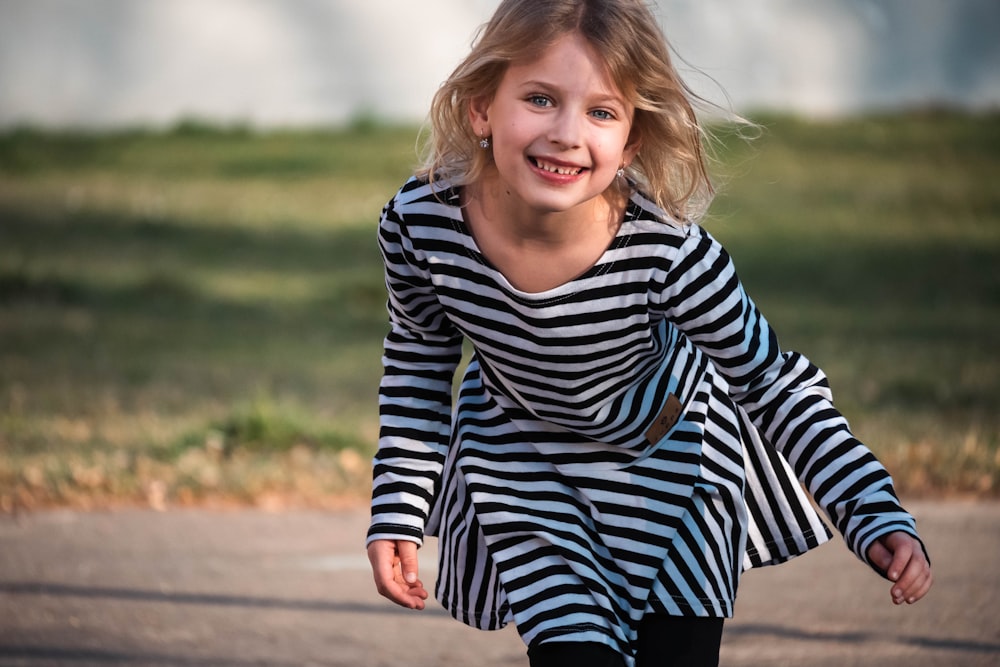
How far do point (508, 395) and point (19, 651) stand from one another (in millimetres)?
1566

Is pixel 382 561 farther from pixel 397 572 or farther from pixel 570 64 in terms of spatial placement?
pixel 570 64

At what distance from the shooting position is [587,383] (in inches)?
97.1

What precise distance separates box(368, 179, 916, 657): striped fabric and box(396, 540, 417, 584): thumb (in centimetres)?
2

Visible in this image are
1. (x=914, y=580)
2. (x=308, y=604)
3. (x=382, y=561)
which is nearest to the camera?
(x=914, y=580)

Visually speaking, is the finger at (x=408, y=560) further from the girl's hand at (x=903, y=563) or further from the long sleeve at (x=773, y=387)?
the girl's hand at (x=903, y=563)

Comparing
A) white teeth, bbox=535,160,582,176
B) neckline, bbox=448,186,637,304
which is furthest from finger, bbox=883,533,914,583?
white teeth, bbox=535,160,582,176

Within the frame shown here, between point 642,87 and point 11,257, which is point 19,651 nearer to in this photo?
point 642,87

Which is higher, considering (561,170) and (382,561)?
(561,170)

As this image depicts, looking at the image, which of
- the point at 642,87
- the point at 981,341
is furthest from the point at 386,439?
the point at 981,341

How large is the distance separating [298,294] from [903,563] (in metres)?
7.44

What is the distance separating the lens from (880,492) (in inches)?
91.0

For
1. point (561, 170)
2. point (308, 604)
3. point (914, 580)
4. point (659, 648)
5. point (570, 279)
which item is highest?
point (561, 170)

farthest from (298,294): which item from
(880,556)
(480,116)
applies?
(880,556)

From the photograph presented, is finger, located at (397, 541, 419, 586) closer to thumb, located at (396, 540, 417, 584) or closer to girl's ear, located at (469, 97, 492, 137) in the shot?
thumb, located at (396, 540, 417, 584)
